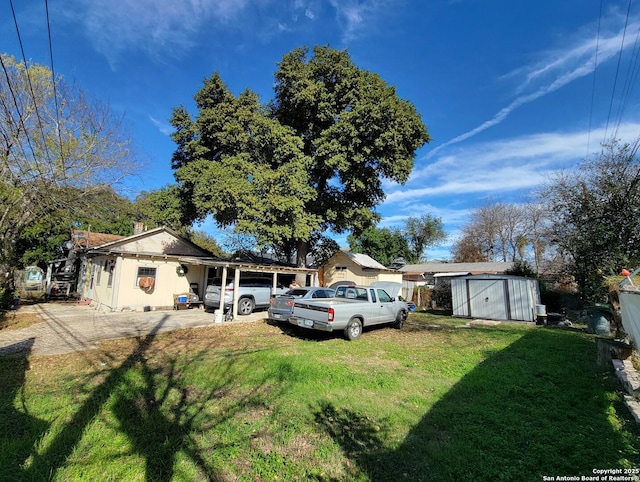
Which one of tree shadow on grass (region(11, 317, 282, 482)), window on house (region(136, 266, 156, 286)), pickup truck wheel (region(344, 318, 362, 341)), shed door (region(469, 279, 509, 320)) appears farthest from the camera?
window on house (region(136, 266, 156, 286))

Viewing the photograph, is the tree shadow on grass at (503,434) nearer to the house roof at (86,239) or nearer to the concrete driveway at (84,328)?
the concrete driveway at (84,328)

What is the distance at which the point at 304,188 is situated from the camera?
53.9 feet

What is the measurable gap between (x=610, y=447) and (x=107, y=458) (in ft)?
17.8

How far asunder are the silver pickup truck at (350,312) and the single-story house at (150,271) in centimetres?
488

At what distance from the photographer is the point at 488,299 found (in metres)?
14.6

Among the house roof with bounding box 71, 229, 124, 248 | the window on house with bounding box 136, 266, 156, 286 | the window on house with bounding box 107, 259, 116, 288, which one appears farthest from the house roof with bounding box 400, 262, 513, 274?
the house roof with bounding box 71, 229, 124, 248

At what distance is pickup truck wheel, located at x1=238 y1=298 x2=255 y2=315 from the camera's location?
14477 mm

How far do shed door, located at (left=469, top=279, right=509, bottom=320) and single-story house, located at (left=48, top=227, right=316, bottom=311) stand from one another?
845 centimetres

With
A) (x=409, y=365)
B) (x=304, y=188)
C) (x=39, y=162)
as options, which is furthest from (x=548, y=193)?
(x=39, y=162)

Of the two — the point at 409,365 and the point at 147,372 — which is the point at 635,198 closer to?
the point at 409,365

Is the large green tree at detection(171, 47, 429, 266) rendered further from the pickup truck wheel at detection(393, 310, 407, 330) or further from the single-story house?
the pickup truck wheel at detection(393, 310, 407, 330)

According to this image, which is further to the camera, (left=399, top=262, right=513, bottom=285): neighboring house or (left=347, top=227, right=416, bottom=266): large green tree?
(left=347, top=227, right=416, bottom=266): large green tree

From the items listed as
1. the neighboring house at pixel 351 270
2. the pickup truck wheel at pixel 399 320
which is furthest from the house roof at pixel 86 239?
the pickup truck wheel at pixel 399 320

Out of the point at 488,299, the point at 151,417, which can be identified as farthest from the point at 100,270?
the point at 488,299
